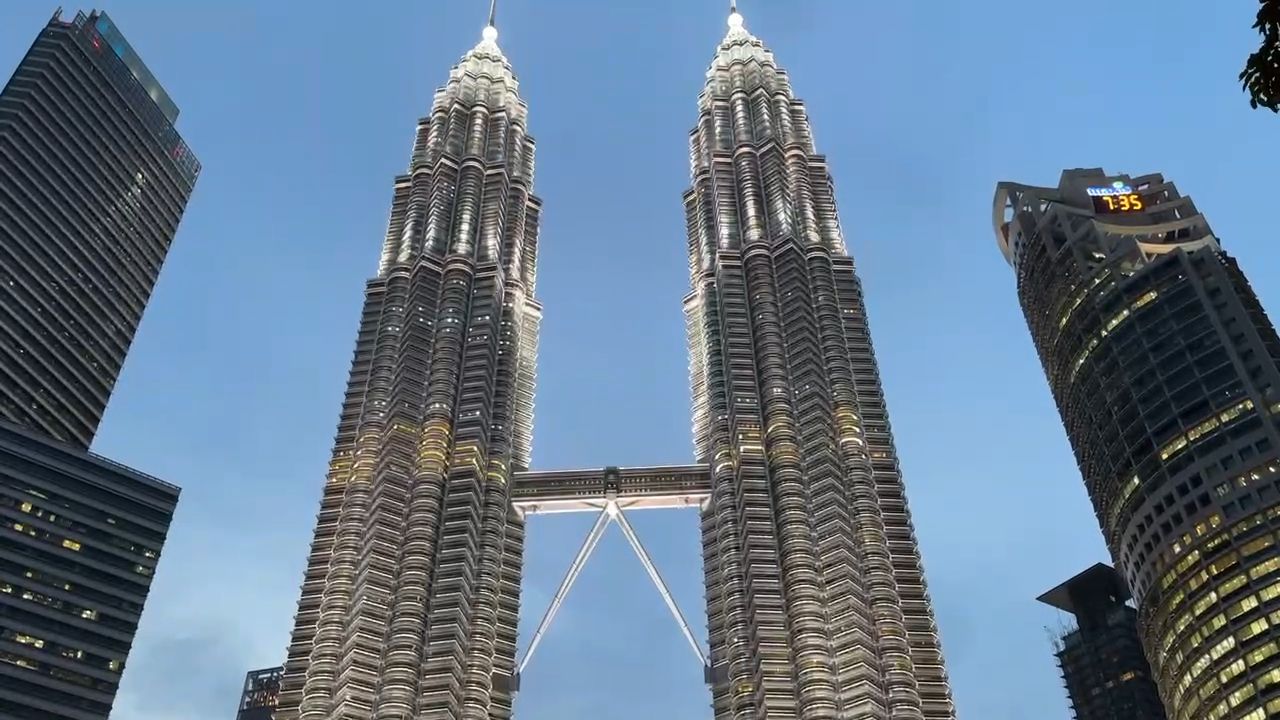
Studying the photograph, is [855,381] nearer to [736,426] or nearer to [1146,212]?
[736,426]

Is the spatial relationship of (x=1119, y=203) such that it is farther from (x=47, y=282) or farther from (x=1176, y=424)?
(x=47, y=282)

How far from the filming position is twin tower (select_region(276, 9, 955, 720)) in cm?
11638

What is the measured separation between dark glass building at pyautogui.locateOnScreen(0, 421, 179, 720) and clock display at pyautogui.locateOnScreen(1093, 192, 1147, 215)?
136772 millimetres

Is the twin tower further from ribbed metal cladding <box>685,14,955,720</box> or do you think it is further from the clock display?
the clock display

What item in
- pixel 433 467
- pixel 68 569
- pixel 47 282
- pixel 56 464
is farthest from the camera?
pixel 47 282

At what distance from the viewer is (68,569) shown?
485ft

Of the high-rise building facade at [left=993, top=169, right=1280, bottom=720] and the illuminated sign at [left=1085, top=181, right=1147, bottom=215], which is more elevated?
the illuminated sign at [left=1085, top=181, right=1147, bottom=215]

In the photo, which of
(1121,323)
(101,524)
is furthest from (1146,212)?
(101,524)

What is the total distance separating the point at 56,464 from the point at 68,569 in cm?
1362

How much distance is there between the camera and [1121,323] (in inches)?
6009

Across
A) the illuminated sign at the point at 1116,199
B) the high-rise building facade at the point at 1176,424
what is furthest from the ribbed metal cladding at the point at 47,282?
the illuminated sign at the point at 1116,199

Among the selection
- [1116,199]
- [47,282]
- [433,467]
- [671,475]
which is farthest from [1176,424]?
[47,282]

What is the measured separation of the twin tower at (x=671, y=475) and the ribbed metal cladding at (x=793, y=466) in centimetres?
26

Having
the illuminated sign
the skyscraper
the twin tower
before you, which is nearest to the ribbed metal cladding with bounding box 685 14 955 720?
the twin tower
